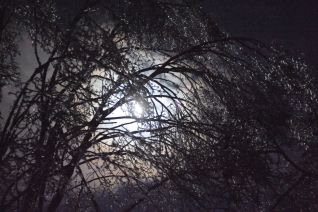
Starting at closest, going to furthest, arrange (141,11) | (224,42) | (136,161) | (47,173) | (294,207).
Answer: (47,173) < (141,11) < (294,207) < (224,42) < (136,161)

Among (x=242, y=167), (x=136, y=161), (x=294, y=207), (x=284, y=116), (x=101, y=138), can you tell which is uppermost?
(x=101, y=138)

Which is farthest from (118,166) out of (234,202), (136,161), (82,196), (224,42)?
(224,42)

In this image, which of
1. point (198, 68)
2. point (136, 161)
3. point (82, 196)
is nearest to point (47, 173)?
point (82, 196)

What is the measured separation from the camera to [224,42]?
8.62m

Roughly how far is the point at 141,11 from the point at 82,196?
4012 millimetres

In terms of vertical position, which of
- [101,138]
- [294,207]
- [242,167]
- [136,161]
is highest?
[101,138]

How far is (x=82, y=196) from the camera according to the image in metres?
8.85

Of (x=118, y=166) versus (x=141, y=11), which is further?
(x=118, y=166)

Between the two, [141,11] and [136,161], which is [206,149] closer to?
[136,161]

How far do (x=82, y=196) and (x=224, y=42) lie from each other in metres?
4.32

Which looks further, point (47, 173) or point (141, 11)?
point (141, 11)

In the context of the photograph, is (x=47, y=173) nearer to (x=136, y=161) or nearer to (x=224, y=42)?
(x=136, y=161)

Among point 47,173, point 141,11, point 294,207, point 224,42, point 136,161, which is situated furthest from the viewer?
point 136,161

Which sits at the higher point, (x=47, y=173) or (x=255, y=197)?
(x=47, y=173)
